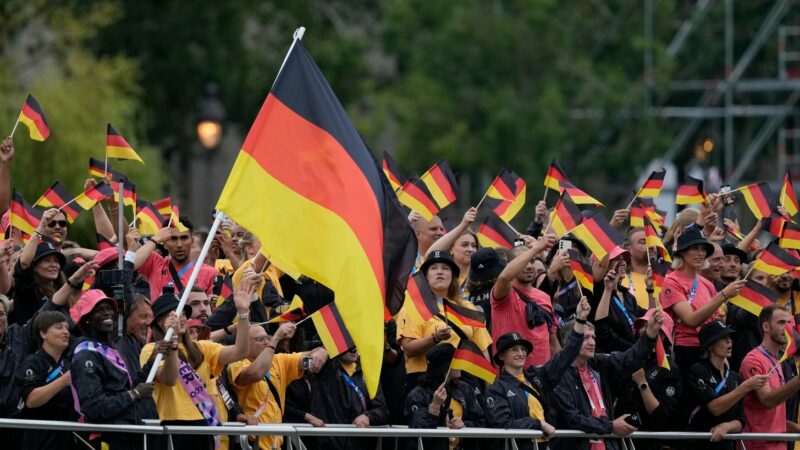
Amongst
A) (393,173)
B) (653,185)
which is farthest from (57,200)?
(653,185)

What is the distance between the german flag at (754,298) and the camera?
16219 millimetres

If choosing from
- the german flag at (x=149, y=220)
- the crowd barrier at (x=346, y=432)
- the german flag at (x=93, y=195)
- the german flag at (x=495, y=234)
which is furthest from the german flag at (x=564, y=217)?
the german flag at (x=93, y=195)

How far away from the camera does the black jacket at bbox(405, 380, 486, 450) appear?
14617 mm

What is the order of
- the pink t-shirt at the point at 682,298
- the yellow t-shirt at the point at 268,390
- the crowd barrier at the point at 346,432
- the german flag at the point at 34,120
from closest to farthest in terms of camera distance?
the crowd barrier at the point at 346,432 → the yellow t-shirt at the point at 268,390 → the pink t-shirt at the point at 682,298 → the german flag at the point at 34,120

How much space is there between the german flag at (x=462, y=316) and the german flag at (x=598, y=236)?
1.67 m

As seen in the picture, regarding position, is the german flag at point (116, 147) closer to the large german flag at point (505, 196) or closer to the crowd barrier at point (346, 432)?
the large german flag at point (505, 196)

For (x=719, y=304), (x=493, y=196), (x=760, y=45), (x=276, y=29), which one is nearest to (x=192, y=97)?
(x=276, y=29)

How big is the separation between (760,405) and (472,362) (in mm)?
2812

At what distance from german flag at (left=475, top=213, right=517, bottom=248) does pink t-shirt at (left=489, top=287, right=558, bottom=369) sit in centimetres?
139

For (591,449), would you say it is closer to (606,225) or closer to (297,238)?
(606,225)

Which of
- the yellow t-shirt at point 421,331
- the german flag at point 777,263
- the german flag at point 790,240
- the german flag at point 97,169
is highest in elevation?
the german flag at point 97,169

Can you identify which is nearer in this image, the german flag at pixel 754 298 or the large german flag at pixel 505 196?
the german flag at pixel 754 298

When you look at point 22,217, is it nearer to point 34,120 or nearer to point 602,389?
point 34,120

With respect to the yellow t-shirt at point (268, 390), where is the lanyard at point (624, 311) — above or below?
above
